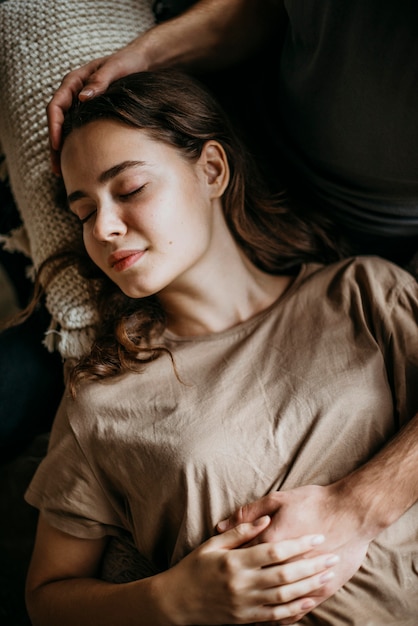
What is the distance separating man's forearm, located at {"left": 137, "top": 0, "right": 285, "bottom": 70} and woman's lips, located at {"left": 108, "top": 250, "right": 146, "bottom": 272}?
451mm

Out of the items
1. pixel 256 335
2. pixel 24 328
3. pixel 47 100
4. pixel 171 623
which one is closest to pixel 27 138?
pixel 47 100

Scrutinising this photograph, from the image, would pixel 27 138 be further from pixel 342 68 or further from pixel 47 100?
pixel 342 68

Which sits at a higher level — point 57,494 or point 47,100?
point 47,100

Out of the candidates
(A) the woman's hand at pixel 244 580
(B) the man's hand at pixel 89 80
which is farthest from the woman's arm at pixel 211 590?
(B) the man's hand at pixel 89 80

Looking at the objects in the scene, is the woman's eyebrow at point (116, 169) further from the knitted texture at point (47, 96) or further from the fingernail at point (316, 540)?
the fingernail at point (316, 540)

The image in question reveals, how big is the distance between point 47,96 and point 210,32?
371 millimetres

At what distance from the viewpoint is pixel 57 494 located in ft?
3.84

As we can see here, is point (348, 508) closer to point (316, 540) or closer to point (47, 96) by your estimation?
point (316, 540)

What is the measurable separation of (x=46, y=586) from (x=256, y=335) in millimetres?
610

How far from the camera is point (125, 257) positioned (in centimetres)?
111

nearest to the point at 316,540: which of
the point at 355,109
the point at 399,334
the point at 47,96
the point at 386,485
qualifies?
the point at 386,485

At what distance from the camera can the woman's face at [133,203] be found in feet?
3.57

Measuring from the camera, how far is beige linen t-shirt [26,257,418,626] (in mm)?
1089

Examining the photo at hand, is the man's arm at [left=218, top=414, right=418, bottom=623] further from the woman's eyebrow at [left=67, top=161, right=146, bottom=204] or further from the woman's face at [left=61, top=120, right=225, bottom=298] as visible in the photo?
the woman's eyebrow at [left=67, top=161, right=146, bottom=204]
